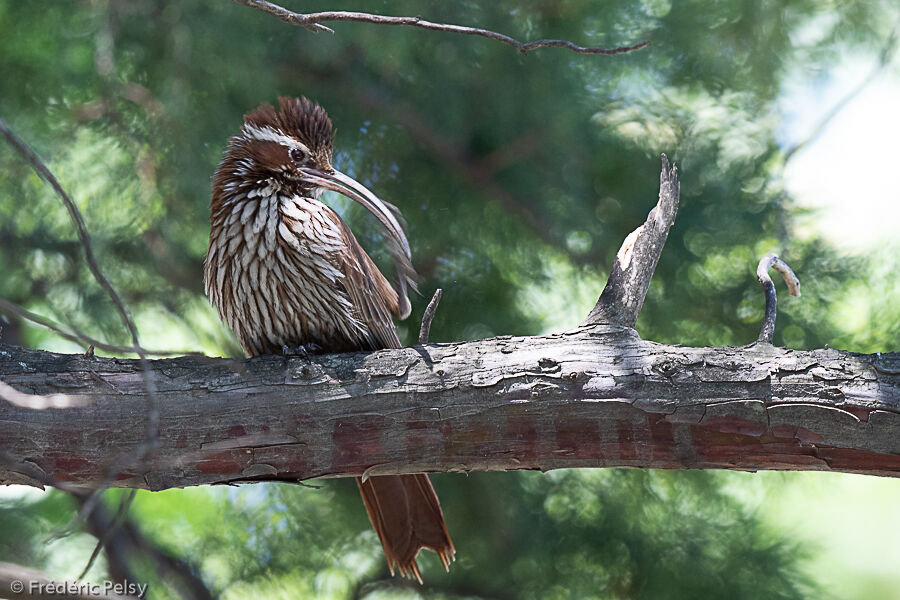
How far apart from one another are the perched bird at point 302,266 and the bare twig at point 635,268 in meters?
0.53

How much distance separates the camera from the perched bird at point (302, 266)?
88.3 inches

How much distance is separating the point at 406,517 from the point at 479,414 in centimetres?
52

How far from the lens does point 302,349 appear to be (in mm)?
2287

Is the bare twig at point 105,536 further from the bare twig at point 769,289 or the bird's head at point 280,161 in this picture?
the bare twig at point 769,289

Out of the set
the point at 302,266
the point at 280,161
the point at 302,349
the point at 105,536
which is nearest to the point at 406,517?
the point at 302,349

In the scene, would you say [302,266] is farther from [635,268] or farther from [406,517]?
[635,268]

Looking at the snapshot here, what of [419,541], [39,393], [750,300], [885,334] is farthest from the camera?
[750,300]

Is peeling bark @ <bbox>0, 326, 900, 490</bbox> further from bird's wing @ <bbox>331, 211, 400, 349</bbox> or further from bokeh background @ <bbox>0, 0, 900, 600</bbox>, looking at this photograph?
bokeh background @ <bbox>0, 0, 900, 600</bbox>

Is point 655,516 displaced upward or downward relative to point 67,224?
downward

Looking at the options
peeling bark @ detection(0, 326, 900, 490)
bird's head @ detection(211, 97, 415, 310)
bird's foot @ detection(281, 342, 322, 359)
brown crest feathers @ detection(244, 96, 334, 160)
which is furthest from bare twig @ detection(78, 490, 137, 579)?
brown crest feathers @ detection(244, 96, 334, 160)

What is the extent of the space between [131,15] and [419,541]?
212cm

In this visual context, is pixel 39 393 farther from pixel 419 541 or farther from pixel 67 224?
pixel 67 224

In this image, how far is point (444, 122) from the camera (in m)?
3.19

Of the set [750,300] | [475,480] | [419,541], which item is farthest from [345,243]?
[750,300]
